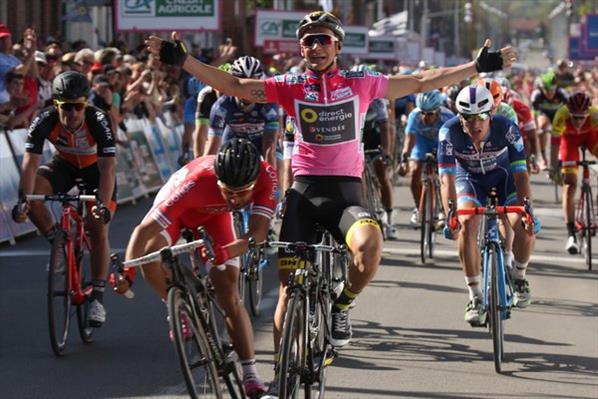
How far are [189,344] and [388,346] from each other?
146 inches

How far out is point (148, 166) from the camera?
874 inches

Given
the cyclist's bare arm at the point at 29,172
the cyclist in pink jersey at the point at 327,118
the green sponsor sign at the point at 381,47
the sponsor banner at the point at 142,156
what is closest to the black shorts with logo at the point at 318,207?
the cyclist in pink jersey at the point at 327,118

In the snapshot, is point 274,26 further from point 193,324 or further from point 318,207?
point 193,324

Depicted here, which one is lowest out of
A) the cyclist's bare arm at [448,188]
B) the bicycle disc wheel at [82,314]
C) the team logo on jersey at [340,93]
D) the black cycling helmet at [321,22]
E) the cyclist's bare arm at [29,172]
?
the bicycle disc wheel at [82,314]

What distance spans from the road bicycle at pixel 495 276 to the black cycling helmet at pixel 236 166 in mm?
2986

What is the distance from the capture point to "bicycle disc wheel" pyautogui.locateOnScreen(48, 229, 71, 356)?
9.70 metres

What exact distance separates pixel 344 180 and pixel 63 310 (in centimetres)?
248

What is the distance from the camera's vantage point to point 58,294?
32.5 feet

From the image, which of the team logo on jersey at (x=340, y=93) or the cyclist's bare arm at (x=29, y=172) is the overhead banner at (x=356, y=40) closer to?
the cyclist's bare arm at (x=29, y=172)

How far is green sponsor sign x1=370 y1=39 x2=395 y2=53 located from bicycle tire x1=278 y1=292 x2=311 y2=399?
178ft

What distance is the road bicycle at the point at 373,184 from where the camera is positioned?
16.0 metres

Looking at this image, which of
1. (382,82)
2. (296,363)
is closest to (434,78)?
(382,82)

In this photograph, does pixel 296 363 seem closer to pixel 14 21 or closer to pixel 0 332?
pixel 0 332

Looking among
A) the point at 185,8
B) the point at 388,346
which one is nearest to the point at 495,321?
the point at 388,346
